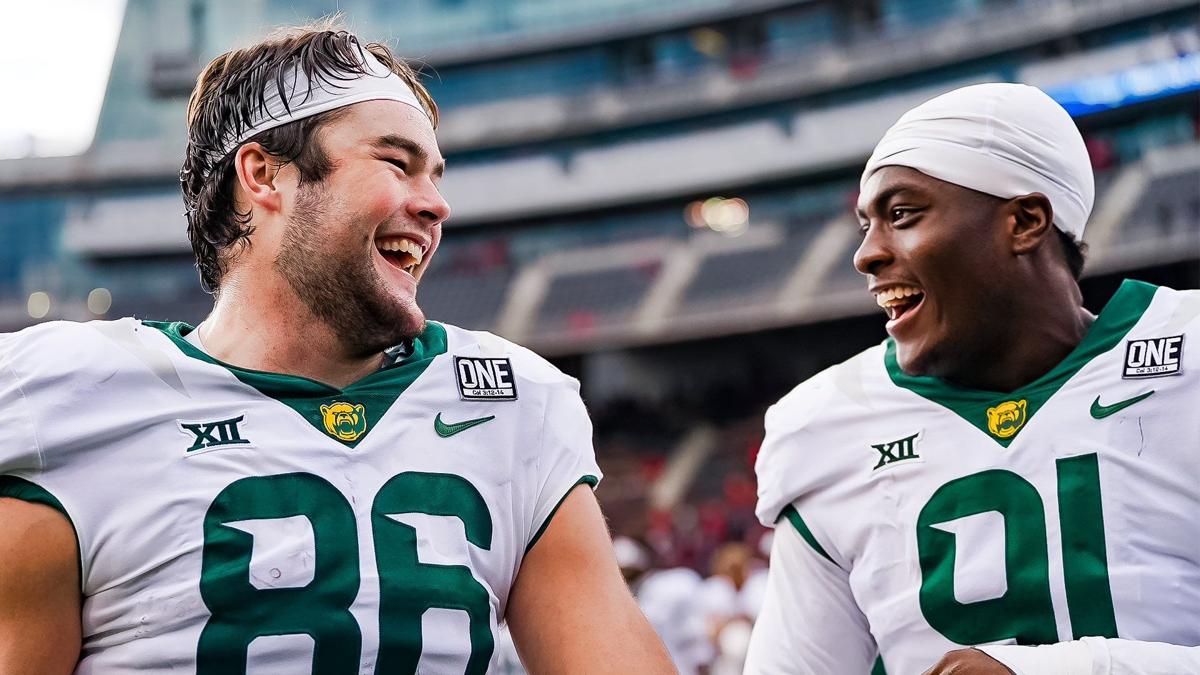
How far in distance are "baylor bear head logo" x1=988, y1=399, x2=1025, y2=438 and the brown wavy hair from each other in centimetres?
124

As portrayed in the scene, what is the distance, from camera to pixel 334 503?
222 centimetres

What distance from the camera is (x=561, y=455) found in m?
2.44

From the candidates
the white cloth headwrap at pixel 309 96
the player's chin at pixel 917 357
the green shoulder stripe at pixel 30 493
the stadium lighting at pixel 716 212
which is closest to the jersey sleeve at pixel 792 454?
the player's chin at pixel 917 357

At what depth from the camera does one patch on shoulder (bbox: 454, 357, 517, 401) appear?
7.99 ft

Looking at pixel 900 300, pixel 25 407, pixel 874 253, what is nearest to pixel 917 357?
pixel 900 300

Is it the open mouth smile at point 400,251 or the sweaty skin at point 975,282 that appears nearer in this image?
the open mouth smile at point 400,251

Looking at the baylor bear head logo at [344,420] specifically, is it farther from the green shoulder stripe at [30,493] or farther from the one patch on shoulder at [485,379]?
the green shoulder stripe at [30,493]

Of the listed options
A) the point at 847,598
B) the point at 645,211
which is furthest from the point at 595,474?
the point at 645,211

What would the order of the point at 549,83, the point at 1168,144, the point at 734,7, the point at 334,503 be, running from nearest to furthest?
the point at 334,503 → the point at 1168,144 → the point at 734,7 → the point at 549,83

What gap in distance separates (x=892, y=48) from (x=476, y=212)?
9.03 metres

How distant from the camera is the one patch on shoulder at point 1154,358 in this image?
258 cm

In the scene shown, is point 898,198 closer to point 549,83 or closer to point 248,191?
point 248,191

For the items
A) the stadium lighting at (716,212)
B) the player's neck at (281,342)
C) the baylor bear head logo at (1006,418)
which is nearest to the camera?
the player's neck at (281,342)

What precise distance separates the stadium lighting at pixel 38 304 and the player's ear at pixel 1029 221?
27.7m
